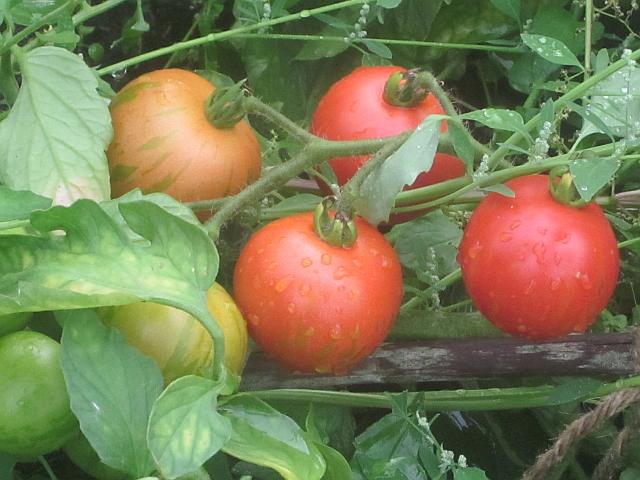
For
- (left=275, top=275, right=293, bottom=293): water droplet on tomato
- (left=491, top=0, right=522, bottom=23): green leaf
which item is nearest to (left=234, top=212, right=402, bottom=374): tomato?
(left=275, top=275, right=293, bottom=293): water droplet on tomato

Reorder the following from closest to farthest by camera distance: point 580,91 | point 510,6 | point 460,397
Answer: point 580,91, point 460,397, point 510,6

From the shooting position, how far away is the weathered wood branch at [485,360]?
764 mm

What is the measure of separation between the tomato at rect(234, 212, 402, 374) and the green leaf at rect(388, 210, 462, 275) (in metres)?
0.18

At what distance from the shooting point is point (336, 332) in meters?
0.65

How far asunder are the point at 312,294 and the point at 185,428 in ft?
0.63

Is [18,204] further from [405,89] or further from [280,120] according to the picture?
[405,89]

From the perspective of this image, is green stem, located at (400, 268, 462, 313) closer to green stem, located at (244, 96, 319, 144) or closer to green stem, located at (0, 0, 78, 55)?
green stem, located at (244, 96, 319, 144)

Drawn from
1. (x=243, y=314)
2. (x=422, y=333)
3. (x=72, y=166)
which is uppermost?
(x=72, y=166)

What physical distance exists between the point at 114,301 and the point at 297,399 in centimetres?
27

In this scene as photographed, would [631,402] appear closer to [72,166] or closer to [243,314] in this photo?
[243,314]

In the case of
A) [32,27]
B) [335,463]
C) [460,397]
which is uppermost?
[32,27]

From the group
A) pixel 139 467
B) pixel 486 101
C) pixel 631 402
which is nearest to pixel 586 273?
pixel 631 402

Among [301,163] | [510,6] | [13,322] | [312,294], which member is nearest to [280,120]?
[301,163]

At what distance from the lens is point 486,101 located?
3.60 feet
